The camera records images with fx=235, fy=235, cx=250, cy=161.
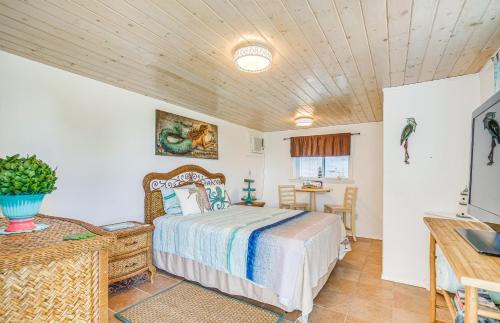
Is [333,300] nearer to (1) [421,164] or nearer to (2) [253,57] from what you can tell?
(1) [421,164]

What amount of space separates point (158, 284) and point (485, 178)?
3004mm

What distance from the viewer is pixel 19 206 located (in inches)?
45.9

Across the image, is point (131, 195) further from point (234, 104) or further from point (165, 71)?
A: point (234, 104)

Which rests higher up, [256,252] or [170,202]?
[170,202]

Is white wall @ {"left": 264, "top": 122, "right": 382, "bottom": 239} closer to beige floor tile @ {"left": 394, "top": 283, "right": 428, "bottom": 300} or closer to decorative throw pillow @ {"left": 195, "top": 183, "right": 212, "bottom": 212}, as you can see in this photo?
beige floor tile @ {"left": 394, "top": 283, "right": 428, "bottom": 300}

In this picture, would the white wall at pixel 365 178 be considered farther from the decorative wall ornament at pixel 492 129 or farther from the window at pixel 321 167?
the decorative wall ornament at pixel 492 129

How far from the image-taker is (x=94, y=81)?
265 cm

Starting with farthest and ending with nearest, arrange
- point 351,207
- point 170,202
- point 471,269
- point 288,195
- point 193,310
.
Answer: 1. point 288,195
2. point 351,207
3. point 170,202
4. point 193,310
5. point 471,269

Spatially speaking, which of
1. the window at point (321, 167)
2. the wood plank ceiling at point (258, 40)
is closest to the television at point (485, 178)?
the wood plank ceiling at point (258, 40)

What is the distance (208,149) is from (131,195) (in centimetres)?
158

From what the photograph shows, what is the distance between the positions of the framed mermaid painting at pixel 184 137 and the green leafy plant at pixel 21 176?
2143 millimetres

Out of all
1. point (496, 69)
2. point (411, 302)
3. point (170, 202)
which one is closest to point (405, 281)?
point (411, 302)

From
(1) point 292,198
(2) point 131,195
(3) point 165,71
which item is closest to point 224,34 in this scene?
(3) point 165,71

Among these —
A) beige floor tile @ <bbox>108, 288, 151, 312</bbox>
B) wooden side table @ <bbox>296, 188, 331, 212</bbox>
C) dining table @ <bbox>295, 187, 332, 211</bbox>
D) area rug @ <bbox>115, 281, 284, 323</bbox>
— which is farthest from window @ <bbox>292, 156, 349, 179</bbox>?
beige floor tile @ <bbox>108, 288, 151, 312</bbox>
